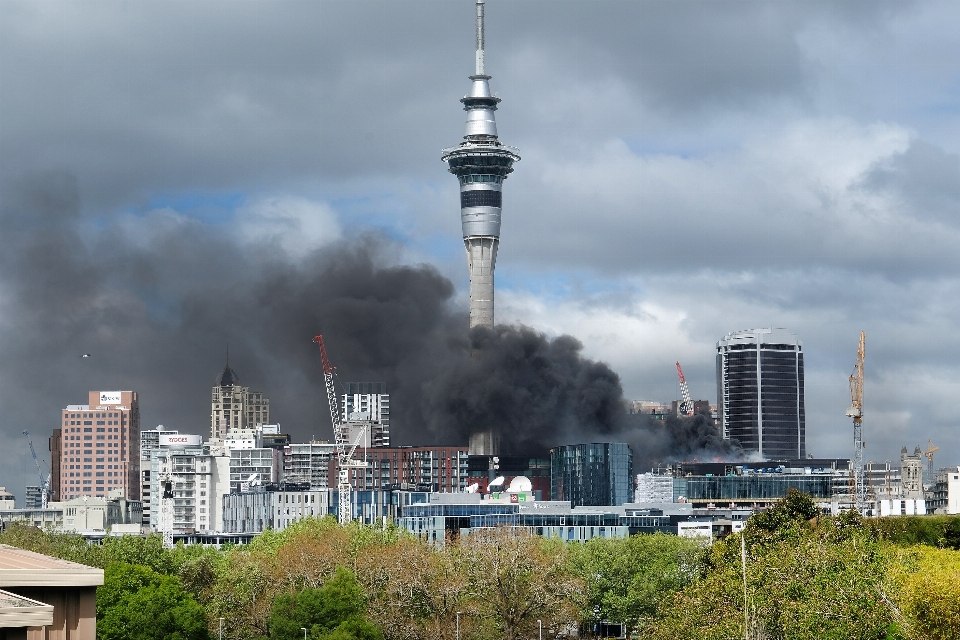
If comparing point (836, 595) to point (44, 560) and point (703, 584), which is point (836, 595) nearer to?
point (703, 584)

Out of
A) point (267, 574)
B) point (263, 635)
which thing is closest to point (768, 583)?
point (263, 635)

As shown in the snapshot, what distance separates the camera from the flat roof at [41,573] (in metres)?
34.0

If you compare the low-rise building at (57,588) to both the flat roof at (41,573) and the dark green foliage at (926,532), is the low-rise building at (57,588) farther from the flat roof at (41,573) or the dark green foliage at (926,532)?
the dark green foliage at (926,532)

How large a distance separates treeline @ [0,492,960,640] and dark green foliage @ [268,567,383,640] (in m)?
0.10

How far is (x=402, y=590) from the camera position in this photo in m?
111

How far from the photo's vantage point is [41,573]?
34.8 meters

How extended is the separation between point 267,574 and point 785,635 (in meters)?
60.3

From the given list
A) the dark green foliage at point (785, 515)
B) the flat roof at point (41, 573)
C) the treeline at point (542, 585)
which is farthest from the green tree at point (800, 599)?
the flat roof at point (41, 573)

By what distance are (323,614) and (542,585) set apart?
21208 mm

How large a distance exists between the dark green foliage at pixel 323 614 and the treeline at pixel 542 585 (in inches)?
4.1

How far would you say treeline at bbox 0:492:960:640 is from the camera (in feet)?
241

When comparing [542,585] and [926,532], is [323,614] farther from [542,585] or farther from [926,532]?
[926,532]

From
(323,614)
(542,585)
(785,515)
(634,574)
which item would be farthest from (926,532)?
(323,614)

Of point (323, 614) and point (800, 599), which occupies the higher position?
point (800, 599)
